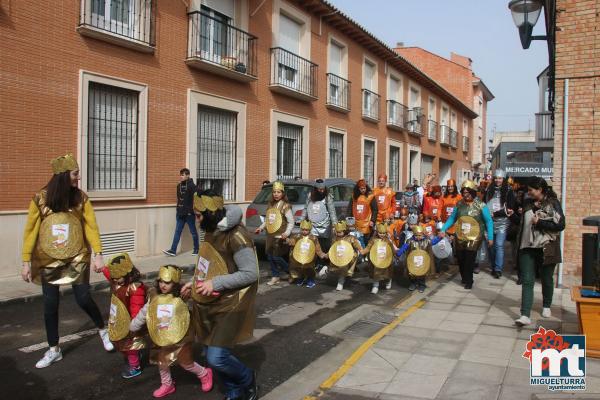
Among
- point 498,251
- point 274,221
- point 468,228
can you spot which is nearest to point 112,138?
point 274,221

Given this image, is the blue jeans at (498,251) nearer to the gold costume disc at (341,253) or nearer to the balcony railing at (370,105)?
the gold costume disc at (341,253)

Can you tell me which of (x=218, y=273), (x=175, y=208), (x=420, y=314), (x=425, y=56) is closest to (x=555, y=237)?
(x=420, y=314)

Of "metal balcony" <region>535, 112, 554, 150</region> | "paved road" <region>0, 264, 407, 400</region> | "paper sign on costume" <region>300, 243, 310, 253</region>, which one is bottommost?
"paved road" <region>0, 264, 407, 400</region>

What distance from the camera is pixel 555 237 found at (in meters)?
5.59

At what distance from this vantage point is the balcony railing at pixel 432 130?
28.7m

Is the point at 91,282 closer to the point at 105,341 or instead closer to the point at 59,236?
the point at 105,341

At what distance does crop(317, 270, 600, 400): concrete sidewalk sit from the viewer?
155 inches

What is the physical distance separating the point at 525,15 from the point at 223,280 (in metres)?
6.92

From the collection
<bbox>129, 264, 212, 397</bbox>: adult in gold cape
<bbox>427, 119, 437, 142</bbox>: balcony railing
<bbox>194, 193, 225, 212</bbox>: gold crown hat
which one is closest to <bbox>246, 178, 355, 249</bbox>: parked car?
<bbox>129, 264, 212, 397</bbox>: adult in gold cape

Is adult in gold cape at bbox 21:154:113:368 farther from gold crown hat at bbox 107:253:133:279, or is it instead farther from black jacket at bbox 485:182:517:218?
black jacket at bbox 485:182:517:218

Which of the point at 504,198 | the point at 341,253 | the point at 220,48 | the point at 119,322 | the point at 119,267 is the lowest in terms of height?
the point at 119,322

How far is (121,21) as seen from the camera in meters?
10.4

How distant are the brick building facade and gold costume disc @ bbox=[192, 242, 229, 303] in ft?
20.1

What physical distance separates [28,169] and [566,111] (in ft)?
28.8
